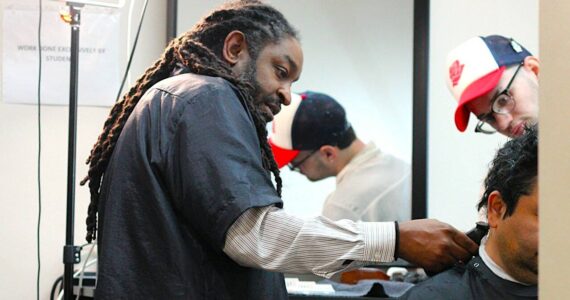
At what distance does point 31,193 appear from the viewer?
95.8 inches

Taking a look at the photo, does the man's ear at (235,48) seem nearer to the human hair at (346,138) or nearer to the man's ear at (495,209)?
the man's ear at (495,209)

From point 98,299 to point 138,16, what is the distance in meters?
1.46

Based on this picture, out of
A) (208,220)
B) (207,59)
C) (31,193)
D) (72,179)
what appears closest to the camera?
(208,220)

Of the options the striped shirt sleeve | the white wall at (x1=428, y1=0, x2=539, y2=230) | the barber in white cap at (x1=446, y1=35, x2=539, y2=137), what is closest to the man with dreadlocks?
the striped shirt sleeve

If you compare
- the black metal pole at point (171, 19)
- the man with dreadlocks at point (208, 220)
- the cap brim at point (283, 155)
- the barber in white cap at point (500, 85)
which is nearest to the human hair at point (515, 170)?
the man with dreadlocks at point (208, 220)

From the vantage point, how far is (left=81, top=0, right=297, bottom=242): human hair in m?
1.43

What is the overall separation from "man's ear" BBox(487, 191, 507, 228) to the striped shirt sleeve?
401 millimetres

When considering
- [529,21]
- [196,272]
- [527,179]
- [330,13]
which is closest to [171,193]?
[196,272]

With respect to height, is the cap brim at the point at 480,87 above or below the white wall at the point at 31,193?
above

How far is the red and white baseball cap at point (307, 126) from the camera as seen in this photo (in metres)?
2.61

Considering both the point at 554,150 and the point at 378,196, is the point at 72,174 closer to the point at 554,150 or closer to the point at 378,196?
the point at 378,196

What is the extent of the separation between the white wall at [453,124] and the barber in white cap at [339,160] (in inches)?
4.6

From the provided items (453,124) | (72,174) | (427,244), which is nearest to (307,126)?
(453,124)

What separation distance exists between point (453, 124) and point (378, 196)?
0.36 metres
